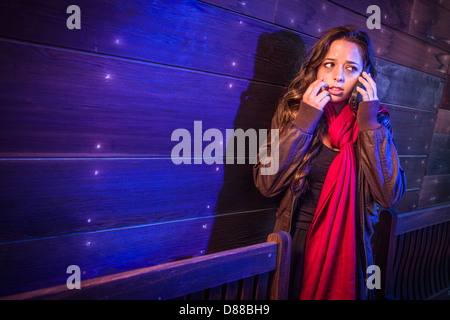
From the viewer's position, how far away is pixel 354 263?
1.22 meters

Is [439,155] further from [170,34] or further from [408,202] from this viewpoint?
[170,34]

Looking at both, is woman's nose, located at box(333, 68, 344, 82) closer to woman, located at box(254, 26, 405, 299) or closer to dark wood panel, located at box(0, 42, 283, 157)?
woman, located at box(254, 26, 405, 299)

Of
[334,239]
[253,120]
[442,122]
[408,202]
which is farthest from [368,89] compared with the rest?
[442,122]

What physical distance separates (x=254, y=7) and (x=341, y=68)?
1.41 feet

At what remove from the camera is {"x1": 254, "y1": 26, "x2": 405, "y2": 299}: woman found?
47.8 inches

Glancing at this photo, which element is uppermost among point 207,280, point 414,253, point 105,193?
point 105,193

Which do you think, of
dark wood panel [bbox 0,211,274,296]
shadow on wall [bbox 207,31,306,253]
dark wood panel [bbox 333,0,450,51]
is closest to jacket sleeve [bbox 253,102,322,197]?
shadow on wall [bbox 207,31,306,253]

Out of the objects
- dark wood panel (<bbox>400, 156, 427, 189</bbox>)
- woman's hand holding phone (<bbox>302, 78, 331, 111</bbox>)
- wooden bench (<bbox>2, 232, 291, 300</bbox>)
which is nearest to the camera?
wooden bench (<bbox>2, 232, 291, 300</bbox>)

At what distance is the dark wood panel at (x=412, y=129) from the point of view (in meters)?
1.96

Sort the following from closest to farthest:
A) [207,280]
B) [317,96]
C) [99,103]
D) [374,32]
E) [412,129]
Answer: [207,280] < [99,103] < [317,96] < [374,32] < [412,129]

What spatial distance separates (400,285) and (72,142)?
6.06ft

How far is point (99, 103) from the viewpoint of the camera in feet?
3.27

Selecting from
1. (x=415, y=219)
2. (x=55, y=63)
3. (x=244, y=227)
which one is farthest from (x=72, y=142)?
(x=415, y=219)
